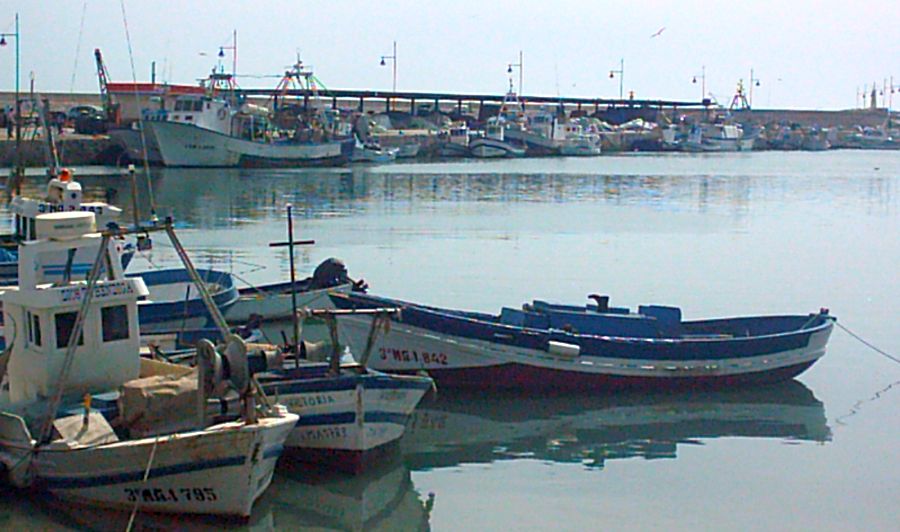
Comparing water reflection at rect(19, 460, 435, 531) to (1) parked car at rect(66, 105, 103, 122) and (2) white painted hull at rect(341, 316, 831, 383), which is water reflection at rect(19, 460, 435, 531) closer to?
(2) white painted hull at rect(341, 316, 831, 383)

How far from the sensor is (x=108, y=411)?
11.0 m

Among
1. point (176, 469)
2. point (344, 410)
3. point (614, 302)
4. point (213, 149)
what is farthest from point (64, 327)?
point (213, 149)

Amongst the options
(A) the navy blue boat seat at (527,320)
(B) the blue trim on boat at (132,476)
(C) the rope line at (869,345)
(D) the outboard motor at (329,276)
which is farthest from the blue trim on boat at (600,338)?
(B) the blue trim on boat at (132,476)

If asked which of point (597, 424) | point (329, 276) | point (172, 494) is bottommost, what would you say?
point (597, 424)

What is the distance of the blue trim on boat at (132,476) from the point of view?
10117mm

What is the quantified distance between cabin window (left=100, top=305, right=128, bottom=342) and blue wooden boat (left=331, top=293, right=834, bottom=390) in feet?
13.1

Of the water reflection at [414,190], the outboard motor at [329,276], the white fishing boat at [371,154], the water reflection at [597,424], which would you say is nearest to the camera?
the water reflection at [597,424]

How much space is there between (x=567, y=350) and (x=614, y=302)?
7601 millimetres

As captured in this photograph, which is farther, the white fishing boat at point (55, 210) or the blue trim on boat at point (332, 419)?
the white fishing boat at point (55, 210)

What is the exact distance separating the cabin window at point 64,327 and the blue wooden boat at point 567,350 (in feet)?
14.6

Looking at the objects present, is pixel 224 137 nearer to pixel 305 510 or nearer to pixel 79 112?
pixel 79 112

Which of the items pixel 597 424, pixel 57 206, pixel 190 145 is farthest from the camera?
pixel 190 145

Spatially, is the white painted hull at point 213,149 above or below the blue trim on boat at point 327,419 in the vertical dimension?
above

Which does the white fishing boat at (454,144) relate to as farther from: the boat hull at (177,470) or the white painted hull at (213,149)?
the boat hull at (177,470)
